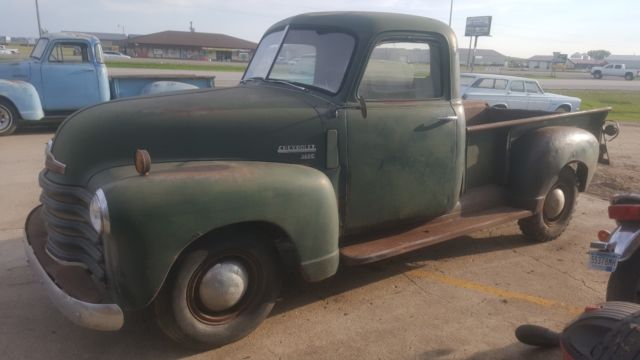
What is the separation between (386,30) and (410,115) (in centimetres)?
67

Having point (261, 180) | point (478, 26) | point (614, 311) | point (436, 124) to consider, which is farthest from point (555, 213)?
point (478, 26)

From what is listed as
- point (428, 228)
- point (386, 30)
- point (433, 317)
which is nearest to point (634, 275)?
point (433, 317)

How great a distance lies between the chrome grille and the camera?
3.11 metres

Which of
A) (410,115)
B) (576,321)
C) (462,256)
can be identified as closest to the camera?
(576,321)

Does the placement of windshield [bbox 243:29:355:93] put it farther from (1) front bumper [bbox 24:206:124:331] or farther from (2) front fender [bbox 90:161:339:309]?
(1) front bumper [bbox 24:206:124:331]

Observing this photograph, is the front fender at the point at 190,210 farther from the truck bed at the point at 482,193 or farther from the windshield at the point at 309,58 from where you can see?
the windshield at the point at 309,58

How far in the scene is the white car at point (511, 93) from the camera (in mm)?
15055

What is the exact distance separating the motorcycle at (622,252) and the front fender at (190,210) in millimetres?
1638

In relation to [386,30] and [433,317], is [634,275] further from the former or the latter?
[386,30]

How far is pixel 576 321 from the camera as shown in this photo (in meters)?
2.65

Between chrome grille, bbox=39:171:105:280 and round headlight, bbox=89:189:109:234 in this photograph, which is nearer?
round headlight, bbox=89:189:109:234

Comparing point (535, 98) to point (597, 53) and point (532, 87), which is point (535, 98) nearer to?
point (532, 87)

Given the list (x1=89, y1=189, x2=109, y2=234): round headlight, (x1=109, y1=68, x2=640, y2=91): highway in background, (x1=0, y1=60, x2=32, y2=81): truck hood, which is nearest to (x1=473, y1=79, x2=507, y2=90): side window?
(x1=109, y1=68, x2=640, y2=91): highway in background

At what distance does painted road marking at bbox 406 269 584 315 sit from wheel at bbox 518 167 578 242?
3.93 ft
